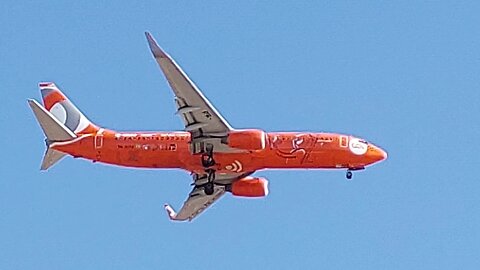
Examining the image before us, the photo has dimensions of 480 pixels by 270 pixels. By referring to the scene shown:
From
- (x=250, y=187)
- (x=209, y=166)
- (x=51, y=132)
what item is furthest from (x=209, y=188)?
(x=51, y=132)

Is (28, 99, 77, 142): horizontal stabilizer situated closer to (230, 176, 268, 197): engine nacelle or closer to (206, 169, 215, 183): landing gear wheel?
(206, 169, 215, 183): landing gear wheel

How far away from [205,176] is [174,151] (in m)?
5.66

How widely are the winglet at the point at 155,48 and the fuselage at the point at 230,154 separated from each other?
11882 mm

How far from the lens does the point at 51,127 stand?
343 feet

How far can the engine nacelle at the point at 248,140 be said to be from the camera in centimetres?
10138

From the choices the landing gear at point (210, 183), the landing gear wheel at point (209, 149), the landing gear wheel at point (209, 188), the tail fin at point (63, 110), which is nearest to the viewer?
the landing gear wheel at point (209, 149)

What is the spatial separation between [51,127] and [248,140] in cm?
1505

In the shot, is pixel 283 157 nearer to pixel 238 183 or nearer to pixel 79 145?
pixel 238 183

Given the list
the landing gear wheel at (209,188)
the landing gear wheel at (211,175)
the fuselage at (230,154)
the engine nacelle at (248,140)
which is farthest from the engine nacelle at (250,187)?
the engine nacelle at (248,140)

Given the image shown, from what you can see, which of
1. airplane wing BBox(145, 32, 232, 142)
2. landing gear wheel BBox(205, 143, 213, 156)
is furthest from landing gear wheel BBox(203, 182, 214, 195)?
airplane wing BBox(145, 32, 232, 142)

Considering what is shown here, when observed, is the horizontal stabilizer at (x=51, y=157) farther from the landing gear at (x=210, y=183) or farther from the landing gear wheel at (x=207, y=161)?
the landing gear at (x=210, y=183)

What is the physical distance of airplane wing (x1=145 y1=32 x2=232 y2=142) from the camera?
9431 cm

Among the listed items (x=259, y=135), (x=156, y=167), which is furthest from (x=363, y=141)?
(x=156, y=167)

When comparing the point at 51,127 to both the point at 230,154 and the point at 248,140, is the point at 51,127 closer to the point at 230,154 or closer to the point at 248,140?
the point at 230,154
